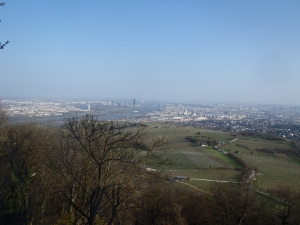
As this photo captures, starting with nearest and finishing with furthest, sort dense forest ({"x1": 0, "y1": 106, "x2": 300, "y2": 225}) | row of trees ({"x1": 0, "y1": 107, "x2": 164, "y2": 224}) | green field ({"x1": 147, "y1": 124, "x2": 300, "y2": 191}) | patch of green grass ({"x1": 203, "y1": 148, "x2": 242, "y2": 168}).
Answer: row of trees ({"x1": 0, "y1": 107, "x2": 164, "y2": 224}) → dense forest ({"x1": 0, "y1": 106, "x2": 300, "y2": 225}) → green field ({"x1": 147, "y1": 124, "x2": 300, "y2": 191}) → patch of green grass ({"x1": 203, "y1": 148, "x2": 242, "y2": 168})

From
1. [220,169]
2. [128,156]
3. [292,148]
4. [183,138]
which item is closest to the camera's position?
[128,156]

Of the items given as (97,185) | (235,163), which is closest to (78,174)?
(97,185)

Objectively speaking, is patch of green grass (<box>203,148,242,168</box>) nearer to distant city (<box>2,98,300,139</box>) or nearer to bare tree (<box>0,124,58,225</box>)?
distant city (<box>2,98,300,139</box>)

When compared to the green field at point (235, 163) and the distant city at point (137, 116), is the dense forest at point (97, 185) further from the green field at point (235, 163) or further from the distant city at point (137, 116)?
the distant city at point (137, 116)

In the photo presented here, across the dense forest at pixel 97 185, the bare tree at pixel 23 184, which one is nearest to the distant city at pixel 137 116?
the bare tree at pixel 23 184

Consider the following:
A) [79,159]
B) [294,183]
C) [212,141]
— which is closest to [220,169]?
[294,183]

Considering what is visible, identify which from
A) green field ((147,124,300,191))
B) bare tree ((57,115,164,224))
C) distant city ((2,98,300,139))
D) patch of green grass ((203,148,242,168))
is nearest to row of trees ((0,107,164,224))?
bare tree ((57,115,164,224))

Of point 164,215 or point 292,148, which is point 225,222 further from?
point 292,148

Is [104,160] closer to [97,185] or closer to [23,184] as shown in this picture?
[97,185]
